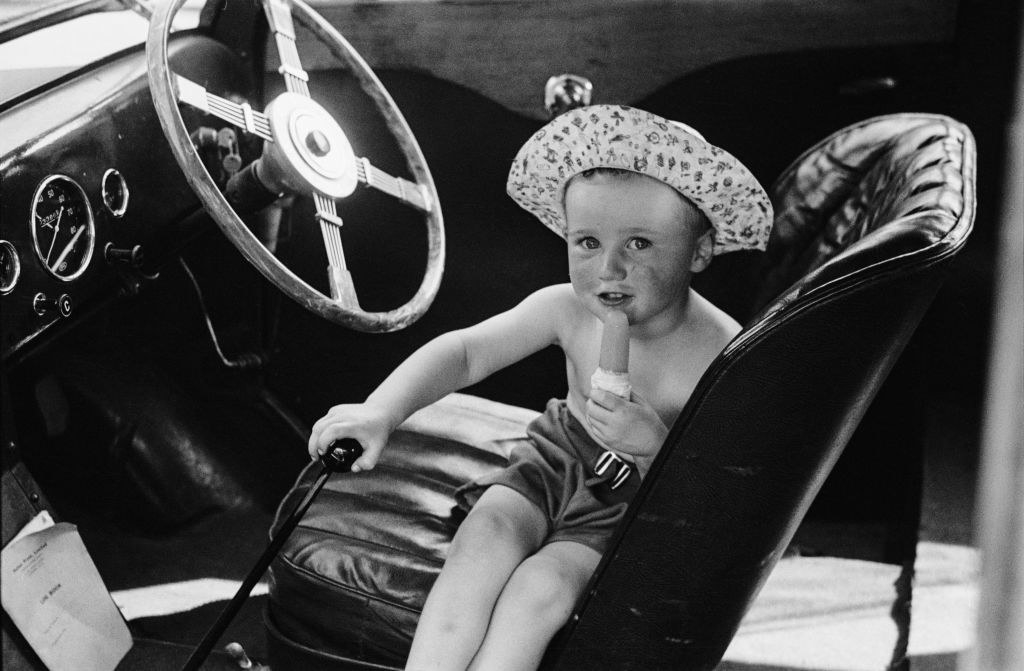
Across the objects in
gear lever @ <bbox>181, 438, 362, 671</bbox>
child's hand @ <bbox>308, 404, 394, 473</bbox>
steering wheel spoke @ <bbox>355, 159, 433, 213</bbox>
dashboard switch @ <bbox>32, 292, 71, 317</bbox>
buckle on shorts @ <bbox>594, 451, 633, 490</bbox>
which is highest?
steering wheel spoke @ <bbox>355, 159, 433, 213</bbox>

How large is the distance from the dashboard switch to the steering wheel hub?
0.26 metres

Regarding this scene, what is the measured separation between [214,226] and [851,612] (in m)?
1.14

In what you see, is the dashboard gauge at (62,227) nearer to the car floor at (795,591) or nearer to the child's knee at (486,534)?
the car floor at (795,591)

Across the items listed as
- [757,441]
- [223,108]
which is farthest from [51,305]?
[757,441]

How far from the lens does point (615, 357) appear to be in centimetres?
108

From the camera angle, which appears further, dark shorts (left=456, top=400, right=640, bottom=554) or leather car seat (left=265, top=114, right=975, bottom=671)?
dark shorts (left=456, top=400, right=640, bottom=554)

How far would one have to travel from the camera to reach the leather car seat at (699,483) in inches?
36.8

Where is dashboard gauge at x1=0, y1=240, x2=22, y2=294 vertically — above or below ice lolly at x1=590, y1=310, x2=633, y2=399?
below

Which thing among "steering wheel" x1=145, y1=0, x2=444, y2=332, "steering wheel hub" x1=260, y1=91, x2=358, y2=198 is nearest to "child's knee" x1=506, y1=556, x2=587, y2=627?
"steering wheel" x1=145, y1=0, x2=444, y2=332

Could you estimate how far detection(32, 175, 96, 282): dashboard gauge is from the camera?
3.73 ft

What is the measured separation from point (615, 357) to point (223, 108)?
21.3 inches

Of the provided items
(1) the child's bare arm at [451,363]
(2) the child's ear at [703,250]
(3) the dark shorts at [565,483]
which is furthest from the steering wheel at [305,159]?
(2) the child's ear at [703,250]

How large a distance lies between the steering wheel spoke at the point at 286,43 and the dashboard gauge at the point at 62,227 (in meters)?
0.29

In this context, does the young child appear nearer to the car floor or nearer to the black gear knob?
the black gear knob
